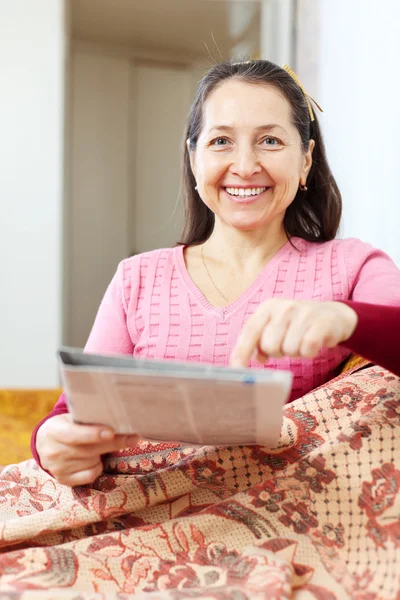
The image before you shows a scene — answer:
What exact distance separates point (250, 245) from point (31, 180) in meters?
2.38

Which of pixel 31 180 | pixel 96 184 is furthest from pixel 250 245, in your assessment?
pixel 96 184

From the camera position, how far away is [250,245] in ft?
4.01

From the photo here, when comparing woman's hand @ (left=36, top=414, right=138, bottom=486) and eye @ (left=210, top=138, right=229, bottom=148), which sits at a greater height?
eye @ (left=210, top=138, right=229, bottom=148)

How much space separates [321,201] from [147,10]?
332 cm

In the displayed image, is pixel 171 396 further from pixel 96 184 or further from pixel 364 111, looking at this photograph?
pixel 96 184

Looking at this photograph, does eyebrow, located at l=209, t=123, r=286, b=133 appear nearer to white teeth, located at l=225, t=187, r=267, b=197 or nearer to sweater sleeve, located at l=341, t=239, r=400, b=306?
white teeth, located at l=225, t=187, r=267, b=197

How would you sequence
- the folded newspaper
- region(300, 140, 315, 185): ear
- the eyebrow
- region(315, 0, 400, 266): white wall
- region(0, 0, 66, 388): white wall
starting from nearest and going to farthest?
1. the folded newspaper
2. the eyebrow
3. region(300, 140, 315, 185): ear
4. region(315, 0, 400, 266): white wall
5. region(0, 0, 66, 388): white wall

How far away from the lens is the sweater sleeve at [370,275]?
1.03 m

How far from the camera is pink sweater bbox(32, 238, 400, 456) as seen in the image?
1.09 m

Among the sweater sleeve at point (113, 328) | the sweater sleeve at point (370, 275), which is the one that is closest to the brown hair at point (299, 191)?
the sweater sleeve at point (370, 275)

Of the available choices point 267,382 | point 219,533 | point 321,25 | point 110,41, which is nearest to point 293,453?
point 219,533

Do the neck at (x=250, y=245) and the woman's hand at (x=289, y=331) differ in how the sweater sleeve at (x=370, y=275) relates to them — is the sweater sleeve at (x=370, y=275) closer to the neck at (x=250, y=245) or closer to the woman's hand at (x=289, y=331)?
the neck at (x=250, y=245)

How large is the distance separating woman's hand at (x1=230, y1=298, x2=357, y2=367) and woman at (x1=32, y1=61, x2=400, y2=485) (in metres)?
0.34

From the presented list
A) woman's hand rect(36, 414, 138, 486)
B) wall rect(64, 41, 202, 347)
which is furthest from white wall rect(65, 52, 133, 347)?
woman's hand rect(36, 414, 138, 486)
